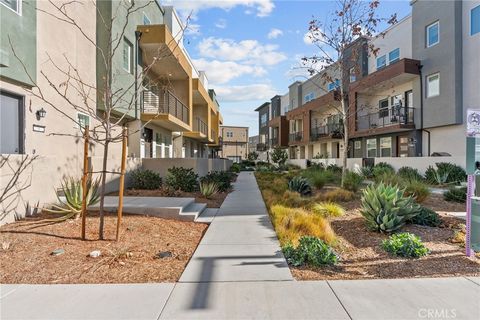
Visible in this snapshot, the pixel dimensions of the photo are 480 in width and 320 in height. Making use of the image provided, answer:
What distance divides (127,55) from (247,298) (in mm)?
13601

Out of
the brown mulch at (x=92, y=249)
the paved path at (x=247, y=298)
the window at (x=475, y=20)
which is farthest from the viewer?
the window at (x=475, y=20)

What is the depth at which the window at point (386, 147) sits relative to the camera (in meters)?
24.8

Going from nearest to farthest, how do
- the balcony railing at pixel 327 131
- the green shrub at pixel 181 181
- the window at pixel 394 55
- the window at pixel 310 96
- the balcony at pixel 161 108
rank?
the green shrub at pixel 181 181
the balcony at pixel 161 108
the window at pixel 394 55
the balcony railing at pixel 327 131
the window at pixel 310 96

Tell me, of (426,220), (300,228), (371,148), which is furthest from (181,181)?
(371,148)

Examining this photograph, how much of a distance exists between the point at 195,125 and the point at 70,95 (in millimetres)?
15649

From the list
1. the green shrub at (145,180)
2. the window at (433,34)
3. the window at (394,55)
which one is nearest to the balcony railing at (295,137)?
the window at (394,55)

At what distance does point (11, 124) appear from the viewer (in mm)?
8625

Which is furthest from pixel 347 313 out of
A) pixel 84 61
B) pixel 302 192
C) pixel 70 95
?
pixel 84 61

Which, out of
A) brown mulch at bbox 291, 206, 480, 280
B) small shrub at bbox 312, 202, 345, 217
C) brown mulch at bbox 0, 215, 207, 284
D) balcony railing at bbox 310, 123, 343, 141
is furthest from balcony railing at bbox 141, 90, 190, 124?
balcony railing at bbox 310, 123, 343, 141

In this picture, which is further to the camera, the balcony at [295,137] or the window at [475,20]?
the balcony at [295,137]

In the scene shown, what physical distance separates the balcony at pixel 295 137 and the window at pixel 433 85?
2023cm

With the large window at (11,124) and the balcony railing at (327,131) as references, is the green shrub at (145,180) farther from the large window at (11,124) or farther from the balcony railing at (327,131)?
the balcony railing at (327,131)

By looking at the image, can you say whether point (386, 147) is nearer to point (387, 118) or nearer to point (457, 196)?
point (387, 118)

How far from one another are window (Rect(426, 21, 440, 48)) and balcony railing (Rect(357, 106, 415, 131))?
419cm
